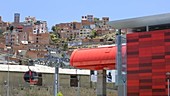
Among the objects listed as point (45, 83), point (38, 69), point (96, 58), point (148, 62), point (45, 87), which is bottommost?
point (45, 87)

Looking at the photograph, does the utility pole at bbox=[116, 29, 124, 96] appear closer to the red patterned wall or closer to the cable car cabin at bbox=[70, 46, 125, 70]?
the red patterned wall

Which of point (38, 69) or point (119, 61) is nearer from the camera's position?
point (119, 61)

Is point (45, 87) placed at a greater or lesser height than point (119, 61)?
lesser

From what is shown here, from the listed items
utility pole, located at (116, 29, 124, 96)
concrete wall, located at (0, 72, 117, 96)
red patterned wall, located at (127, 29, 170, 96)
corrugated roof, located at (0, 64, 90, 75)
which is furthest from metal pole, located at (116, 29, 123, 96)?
corrugated roof, located at (0, 64, 90, 75)

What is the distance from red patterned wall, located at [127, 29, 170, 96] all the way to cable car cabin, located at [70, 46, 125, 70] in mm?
3094

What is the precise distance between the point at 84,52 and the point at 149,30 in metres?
7.81

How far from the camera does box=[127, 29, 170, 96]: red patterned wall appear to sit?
32.8 m

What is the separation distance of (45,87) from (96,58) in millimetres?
30884

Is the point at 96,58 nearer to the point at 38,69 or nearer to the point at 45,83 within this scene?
the point at 45,83

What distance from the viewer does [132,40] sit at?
114 feet

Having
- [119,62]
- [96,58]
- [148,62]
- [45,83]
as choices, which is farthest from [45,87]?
[148,62]

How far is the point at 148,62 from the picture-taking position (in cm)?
3359

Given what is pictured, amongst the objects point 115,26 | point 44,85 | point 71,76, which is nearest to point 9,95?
point 44,85

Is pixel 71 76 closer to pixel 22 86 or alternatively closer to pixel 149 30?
pixel 22 86
